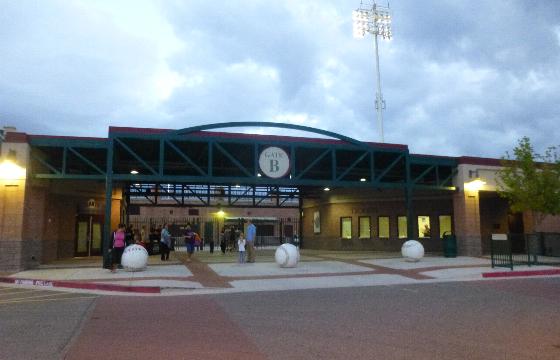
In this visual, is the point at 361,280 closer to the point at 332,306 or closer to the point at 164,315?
the point at 332,306

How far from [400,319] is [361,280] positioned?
260 inches

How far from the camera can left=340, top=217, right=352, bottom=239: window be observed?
31.0 metres

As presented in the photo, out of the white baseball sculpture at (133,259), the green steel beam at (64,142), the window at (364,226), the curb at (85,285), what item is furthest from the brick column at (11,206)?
the window at (364,226)

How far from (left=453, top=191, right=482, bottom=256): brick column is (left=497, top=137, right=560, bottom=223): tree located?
1.59 m

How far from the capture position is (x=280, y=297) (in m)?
11.9

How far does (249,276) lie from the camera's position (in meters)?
16.2

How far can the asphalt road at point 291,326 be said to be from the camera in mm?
6449

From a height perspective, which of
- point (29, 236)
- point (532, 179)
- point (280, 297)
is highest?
point (532, 179)

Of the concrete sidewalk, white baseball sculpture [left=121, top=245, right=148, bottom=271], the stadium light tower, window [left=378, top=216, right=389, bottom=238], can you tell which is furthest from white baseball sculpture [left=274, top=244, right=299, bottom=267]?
the stadium light tower

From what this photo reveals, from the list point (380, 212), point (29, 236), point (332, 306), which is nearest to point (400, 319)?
point (332, 306)

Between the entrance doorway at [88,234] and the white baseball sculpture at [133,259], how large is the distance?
9.10 m

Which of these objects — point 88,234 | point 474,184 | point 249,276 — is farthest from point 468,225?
point 88,234

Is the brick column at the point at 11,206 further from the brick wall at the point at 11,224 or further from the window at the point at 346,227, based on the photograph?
the window at the point at 346,227

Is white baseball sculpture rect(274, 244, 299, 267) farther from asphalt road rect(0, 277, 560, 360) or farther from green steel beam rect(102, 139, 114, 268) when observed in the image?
green steel beam rect(102, 139, 114, 268)
